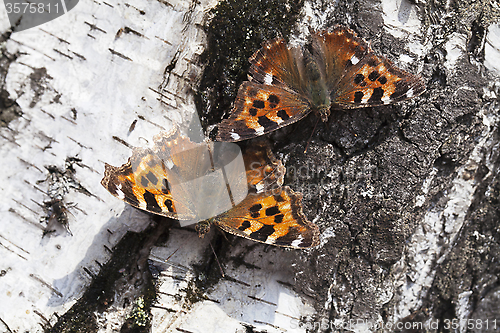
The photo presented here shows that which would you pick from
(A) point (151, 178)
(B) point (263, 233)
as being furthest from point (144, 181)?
(B) point (263, 233)

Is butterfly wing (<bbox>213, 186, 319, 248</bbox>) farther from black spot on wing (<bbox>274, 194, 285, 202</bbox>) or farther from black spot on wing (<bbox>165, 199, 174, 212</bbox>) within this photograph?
black spot on wing (<bbox>165, 199, 174, 212</bbox>)

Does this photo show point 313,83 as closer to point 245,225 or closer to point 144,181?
point 245,225

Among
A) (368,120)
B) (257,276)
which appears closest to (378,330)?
(257,276)

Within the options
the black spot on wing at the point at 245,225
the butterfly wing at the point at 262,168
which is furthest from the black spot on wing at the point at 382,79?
the black spot on wing at the point at 245,225

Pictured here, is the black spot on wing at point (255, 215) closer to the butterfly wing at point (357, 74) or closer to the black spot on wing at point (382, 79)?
the butterfly wing at point (357, 74)

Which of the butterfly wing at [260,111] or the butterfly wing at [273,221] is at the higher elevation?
the butterfly wing at [260,111]

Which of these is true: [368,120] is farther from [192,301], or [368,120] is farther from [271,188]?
[192,301]
